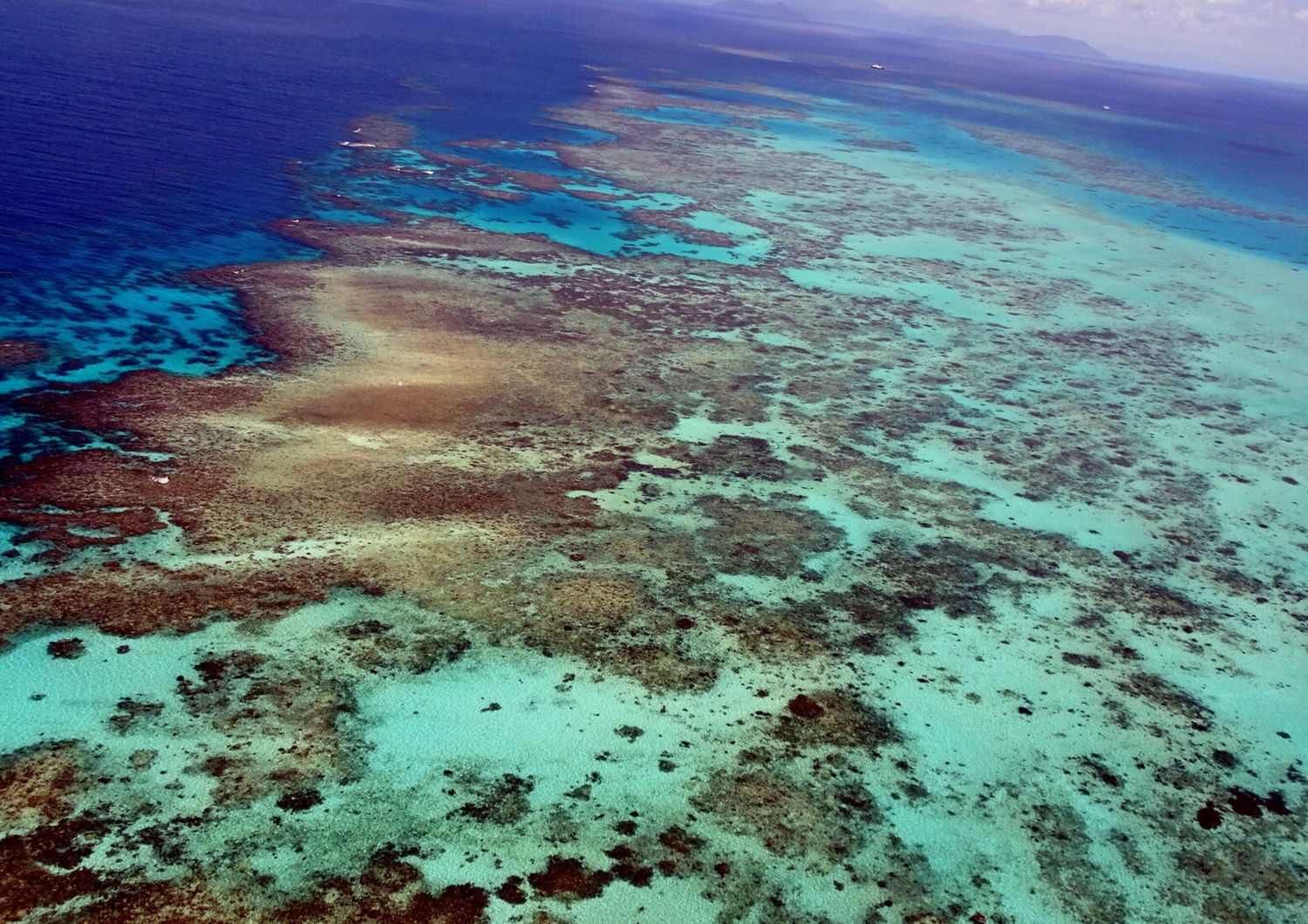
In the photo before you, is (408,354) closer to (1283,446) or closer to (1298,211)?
(1283,446)

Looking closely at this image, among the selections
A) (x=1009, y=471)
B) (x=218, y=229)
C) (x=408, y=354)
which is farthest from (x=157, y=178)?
(x=1009, y=471)

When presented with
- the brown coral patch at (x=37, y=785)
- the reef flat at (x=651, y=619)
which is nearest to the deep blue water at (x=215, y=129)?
the reef flat at (x=651, y=619)

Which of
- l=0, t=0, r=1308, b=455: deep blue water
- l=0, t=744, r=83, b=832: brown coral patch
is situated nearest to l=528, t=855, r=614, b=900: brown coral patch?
l=0, t=744, r=83, b=832: brown coral patch

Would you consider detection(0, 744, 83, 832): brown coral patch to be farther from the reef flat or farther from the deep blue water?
the deep blue water

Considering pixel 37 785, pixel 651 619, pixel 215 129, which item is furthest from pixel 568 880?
pixel 215 129

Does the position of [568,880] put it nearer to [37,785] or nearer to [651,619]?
[651,619]
